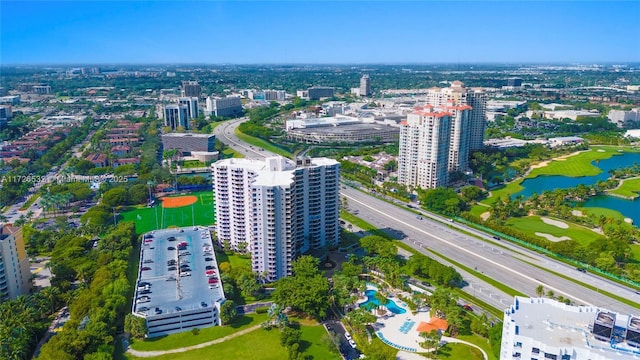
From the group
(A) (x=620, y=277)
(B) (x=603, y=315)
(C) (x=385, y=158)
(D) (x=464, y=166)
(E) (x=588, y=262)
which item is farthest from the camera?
(C) (x=385, y=158)

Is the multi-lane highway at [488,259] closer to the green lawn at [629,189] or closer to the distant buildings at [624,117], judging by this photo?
the green lawn at [629,189]

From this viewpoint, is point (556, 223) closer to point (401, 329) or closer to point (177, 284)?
point (401, 329)


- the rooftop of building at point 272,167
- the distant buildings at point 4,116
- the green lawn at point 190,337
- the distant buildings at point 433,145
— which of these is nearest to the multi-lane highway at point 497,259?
the distant buildings at point 433,145

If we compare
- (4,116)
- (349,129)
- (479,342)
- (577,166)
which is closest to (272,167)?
(479,342)

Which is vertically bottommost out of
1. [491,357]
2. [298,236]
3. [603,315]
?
[491,357]

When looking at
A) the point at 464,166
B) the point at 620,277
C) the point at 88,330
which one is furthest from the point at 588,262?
the point at 88,330

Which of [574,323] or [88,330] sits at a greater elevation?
[574,323]

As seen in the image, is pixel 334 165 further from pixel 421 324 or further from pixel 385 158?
pixel 385 158
